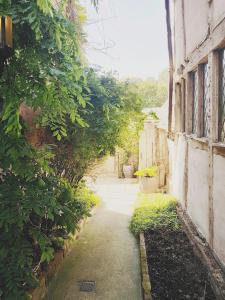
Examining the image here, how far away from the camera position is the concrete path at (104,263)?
4863mm

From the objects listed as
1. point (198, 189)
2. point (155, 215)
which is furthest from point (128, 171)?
point (198, 189)

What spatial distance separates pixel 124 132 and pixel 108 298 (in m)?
3.82

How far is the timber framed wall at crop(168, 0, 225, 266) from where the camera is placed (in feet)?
15.1

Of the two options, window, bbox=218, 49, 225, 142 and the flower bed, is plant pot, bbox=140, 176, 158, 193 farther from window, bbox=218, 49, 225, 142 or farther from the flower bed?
window, bbox=218, 49, 225, 142

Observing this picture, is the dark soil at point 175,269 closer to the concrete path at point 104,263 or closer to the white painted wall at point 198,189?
the concrete path at point 104,263

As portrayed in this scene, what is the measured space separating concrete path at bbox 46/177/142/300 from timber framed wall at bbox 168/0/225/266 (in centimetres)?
157

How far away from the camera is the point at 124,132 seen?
7.26 metres

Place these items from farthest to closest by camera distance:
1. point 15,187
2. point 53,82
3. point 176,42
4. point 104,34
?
point 176,42 < point 104,34 < point 15,187 < point 53,82

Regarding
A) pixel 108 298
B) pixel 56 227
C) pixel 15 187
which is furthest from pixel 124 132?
pixel 15 187

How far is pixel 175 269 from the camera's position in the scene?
525 cm

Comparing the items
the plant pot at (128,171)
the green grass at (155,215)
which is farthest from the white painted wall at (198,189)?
the plant pot at (128,171)

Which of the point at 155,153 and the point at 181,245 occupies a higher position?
the point at 155,153

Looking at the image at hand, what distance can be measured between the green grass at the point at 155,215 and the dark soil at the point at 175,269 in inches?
17.6

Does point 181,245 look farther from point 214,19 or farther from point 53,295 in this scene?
point 214,19
